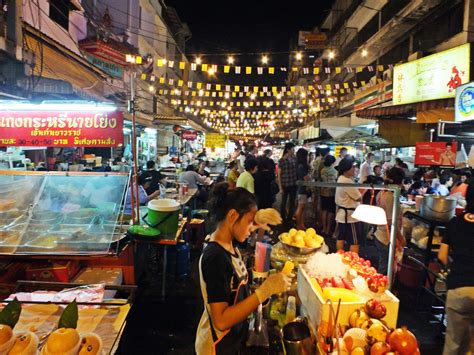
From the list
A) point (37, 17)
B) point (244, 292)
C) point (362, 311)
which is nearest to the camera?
point (244, 292)

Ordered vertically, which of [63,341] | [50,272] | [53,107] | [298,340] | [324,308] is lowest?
[50,272]

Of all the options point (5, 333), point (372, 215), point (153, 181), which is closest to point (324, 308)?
point (372, 215)

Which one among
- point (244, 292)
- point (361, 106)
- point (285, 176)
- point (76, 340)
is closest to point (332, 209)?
point (285, 176)

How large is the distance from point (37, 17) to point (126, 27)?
7.49m

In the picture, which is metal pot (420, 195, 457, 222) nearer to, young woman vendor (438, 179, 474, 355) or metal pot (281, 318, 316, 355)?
young woman vendor (438, 179, 474, 355)

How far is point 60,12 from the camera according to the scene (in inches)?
436

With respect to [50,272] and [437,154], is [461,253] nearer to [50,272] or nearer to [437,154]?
[50,272]

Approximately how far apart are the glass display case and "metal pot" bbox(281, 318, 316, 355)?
8.63 ft

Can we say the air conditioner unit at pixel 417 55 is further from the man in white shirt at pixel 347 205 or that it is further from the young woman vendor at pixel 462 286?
the young woman vendor at pixel 462 286

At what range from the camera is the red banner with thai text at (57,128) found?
4.14m

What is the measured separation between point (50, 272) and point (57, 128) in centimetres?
188

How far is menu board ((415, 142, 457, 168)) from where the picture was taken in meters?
7.43

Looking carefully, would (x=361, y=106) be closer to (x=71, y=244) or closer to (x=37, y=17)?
(x=37, y=17)

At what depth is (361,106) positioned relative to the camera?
18.2m
